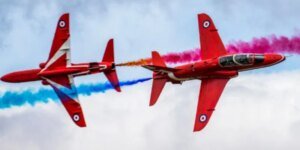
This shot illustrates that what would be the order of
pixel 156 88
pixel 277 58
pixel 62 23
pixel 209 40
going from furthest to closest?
pixel 62 23 → pixel 209 40 → pixel 156 88 → pixel 277 58

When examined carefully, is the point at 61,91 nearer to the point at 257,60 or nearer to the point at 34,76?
the point at 34,76

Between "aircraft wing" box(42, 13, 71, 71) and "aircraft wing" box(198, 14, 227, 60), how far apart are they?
10938 mm

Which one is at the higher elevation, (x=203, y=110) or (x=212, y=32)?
(x=212, y=32)

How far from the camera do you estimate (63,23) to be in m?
102

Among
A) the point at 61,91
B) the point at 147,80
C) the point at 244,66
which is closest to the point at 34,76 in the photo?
the point at 61,91

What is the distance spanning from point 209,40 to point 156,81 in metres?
5.46

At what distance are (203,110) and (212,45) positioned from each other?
535 centimetres

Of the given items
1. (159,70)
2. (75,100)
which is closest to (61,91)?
(75,100)

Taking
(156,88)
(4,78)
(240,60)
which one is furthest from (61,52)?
(240,60)

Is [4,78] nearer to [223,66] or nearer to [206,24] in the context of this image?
A: [206,24]

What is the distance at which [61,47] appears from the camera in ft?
335

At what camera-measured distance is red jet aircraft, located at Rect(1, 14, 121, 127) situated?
330 feet

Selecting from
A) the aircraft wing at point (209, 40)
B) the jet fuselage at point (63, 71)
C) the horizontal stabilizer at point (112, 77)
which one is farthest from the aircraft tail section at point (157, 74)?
the jet fuselage at point (63, 71)

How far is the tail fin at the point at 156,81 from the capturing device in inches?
3959
